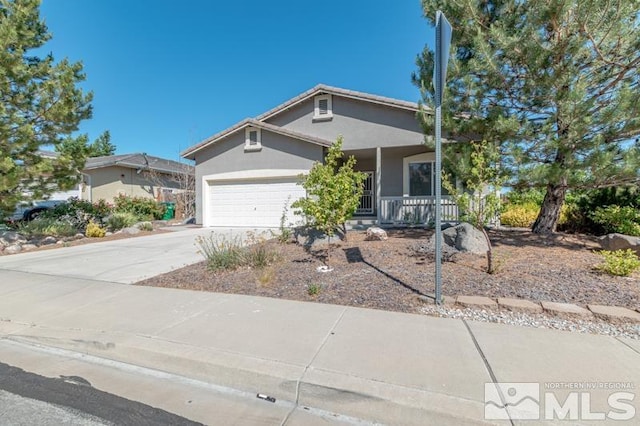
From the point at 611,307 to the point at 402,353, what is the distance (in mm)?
2953

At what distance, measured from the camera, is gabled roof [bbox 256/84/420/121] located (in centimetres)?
1146

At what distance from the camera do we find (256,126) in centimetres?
1280

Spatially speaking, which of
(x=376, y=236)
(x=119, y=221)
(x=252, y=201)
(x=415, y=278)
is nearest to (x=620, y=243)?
(x=415, y=278)

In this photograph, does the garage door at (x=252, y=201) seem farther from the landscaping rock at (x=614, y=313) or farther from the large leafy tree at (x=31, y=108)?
the landscaping rock at (x=614, y=313)

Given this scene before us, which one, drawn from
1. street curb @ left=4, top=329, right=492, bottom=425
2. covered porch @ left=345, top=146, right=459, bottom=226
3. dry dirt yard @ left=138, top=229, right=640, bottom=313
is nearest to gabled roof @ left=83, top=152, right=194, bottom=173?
covered porch @ left=345, top=146, right=459, bottom=226

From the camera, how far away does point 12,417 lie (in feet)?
7.90

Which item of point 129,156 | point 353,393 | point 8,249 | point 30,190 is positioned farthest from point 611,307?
A: point 129,156

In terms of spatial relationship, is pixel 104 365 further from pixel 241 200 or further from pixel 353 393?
pixel 241 200

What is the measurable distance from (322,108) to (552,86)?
8608 mm

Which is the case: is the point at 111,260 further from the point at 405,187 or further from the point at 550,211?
the point at 550,211

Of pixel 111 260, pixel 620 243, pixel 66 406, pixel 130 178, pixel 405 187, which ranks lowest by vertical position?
pixel 66 406

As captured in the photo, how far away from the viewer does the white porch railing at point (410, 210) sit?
11.2 meters

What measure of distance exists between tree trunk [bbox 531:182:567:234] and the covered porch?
10.1ft

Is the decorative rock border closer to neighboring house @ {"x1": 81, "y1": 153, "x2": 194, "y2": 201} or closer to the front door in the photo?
the front door
